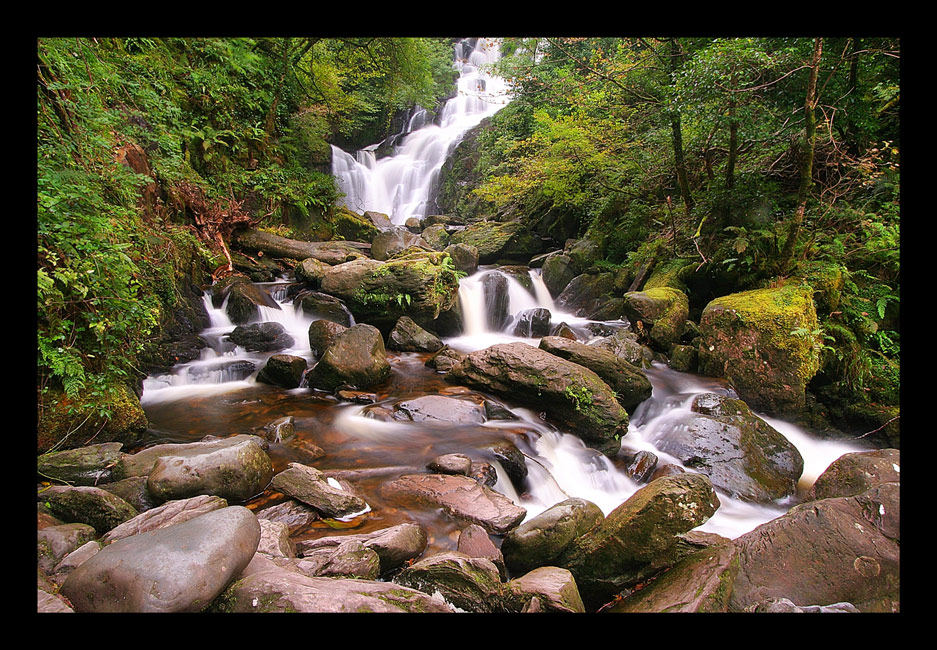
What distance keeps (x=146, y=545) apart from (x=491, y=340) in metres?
8.10

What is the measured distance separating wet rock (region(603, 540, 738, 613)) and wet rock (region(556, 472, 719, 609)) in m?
0.13

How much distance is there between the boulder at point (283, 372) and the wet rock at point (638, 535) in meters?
5.11

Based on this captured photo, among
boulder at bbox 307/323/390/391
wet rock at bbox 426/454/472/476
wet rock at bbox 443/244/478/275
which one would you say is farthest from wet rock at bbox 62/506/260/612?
wet rock at bbox 443/244/478/275

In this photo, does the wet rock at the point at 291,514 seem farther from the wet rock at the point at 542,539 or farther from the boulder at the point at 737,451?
the boulder at the point at 737,451

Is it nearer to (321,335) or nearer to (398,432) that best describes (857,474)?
(398,432)

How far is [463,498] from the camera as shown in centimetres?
376

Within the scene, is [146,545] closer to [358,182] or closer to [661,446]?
[661,446]

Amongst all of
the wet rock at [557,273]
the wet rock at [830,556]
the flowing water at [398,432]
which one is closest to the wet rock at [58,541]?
the flowing water at [398,432]

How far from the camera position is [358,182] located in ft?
69.8

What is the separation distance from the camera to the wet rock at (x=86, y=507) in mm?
2763

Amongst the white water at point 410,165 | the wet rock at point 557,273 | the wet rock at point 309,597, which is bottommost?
the wet rock at point 309,597

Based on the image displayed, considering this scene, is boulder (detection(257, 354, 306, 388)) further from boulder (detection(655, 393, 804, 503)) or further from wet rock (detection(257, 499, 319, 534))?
boulder (detection(655, 393, 804, 503))

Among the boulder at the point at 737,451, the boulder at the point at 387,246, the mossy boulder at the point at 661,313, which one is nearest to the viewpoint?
the boulder at the point at 737,451

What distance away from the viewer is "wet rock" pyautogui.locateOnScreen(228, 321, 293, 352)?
24.5 feet
